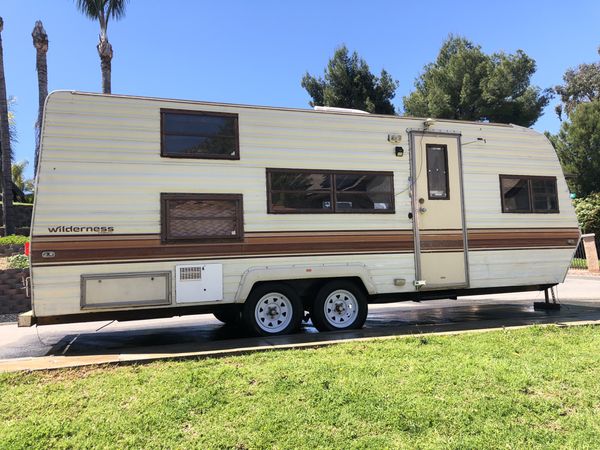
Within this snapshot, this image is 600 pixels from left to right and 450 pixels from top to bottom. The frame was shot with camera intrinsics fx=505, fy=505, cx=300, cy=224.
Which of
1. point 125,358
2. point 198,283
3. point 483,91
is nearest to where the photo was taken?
point 125,358

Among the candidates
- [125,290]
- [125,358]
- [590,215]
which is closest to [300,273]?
[125,290]

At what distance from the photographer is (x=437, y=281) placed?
8094 millimetres

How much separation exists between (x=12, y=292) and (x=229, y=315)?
22.4ft

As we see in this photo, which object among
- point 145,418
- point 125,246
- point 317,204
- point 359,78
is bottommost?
point 145,418

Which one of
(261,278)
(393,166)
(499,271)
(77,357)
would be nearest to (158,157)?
(261,278)

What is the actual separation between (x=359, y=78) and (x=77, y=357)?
2344cm

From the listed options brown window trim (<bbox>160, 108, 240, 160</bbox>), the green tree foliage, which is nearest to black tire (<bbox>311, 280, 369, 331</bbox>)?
brown window trim (<bbox>160, 108, 240, 160</bbox>)

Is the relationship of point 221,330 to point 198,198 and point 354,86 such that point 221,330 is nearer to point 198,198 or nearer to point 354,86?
point 198,198

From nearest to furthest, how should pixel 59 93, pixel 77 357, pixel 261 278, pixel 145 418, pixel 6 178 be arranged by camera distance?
pixel 145 418 < pixel 77 357 < pixel 59 93 < pixel 261 278 < pixel 6 178

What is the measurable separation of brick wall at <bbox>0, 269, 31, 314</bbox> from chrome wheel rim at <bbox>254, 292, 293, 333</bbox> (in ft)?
24.7

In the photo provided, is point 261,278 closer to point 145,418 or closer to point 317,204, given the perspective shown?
point 317,204

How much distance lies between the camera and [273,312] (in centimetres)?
736

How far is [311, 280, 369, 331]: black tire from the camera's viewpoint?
754cm

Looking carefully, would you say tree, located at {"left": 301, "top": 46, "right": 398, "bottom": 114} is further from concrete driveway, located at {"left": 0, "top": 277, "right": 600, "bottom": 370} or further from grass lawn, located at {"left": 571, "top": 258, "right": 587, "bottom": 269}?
concrete driveway, located at {"left": 0, "top": 277, "right": 600, "bottom": 370}
